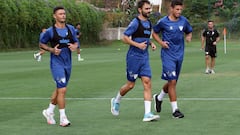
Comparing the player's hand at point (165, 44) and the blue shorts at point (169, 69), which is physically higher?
the player's hand at point (165, 44)

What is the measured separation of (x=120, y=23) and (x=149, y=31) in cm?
4907

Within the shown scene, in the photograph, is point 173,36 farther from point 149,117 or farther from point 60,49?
point 60,49

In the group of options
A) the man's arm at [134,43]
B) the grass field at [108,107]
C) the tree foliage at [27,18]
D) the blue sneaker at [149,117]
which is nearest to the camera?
the grass field at [108,107]

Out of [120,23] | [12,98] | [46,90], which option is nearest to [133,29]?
[12,98]

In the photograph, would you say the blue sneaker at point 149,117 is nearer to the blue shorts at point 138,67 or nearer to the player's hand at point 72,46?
the blue shorts at point 138,67

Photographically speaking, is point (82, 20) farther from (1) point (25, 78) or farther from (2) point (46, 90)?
(2) point (46, 90)

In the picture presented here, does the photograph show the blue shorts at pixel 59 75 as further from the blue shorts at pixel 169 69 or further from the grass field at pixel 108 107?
the blue shorts at pixel 169 69

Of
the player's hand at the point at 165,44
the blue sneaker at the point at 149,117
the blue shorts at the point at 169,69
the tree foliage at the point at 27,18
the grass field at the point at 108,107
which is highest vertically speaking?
the player's hand at the point at 165,44

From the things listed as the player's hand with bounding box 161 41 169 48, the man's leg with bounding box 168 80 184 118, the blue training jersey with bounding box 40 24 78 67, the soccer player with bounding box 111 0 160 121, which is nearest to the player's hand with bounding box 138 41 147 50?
the soccer player with bounding box 111 0 160 121

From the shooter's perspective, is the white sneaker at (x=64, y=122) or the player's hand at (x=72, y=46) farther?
the player's hand at (x=72, y=46)

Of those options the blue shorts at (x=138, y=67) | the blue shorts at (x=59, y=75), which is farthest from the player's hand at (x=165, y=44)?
the blue shorts at (x=59, y=75)

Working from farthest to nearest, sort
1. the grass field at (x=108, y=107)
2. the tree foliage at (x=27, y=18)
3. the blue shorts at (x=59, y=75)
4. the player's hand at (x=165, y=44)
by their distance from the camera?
the tree foliage at (x=27, y=18) < the player's hand at (x=165, y=44) < the blue shorts at (x=59, y=75) < the grass field at (x=108, y=107)

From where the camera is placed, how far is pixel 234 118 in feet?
33.1

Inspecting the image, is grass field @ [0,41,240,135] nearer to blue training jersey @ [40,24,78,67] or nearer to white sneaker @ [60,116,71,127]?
white sneaker @ [60,116,71,127]
